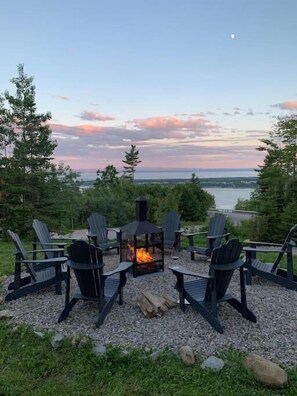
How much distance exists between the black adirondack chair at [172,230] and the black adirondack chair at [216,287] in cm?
266

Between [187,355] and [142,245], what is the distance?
2363 millimetres

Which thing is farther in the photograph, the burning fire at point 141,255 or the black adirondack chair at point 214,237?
the black adirondack chair at point 214,237

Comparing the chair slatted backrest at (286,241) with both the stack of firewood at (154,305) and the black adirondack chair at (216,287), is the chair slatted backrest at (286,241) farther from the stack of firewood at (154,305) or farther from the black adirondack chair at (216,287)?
the stack of firewood at (154,305)

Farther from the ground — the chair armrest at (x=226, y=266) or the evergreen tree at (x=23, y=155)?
the evergreen tree at (x=23, y=155)

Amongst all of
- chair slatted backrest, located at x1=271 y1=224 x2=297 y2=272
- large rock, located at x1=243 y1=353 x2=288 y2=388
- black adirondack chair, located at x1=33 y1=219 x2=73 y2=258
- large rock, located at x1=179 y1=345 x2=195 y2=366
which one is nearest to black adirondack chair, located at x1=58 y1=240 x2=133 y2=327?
large rock, located at x1=179 y1=345 x2=195 y2=366

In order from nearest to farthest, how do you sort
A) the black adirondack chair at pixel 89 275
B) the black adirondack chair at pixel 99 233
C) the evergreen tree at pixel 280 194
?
the black adirondack chair at pixel 89 275
the black adirondack chair at pixel 99 233
the evergreen tree at pixel 280 194

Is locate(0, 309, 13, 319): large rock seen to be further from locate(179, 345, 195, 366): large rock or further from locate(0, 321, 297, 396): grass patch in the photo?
locate(179, 345, 195, 366): large rock

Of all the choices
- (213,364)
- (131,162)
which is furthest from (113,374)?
(131,162)

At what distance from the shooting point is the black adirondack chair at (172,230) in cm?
588

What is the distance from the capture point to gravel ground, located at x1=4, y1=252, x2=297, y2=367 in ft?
8.30

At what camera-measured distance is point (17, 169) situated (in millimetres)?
9570

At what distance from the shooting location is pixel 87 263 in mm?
2990

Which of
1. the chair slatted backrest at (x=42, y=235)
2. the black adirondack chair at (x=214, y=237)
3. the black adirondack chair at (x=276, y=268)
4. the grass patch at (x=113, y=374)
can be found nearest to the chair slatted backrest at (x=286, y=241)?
the black adirondack chair at (x=276, y=268)

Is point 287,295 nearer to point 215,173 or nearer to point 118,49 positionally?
point 118,49
